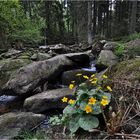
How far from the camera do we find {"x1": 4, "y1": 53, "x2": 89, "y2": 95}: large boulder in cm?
557

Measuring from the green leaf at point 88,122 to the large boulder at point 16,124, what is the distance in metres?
1.21

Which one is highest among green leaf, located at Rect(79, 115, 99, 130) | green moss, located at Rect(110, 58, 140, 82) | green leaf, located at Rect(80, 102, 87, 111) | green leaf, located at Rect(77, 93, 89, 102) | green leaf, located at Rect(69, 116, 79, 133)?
green moss, located at Rect(110, 58, 140, 82)

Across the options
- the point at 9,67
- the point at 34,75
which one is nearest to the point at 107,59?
the point at 34,75

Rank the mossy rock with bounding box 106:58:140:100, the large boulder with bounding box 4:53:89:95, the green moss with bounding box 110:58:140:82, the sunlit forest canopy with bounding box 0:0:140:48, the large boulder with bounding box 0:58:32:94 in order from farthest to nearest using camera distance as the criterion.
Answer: the sunlit forest canopy with bounding box 0:0:140:48 < the large boulder with bounding box 0:58:32:94 < the large boulder with bounding box 4:53:89:95 < the green moss with bounding box 110:58:140:82 < the mossy rock with bounding box 106:58:140:100

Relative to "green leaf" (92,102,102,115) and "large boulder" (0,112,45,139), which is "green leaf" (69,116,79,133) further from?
"large boulder" (0,112,45,139)

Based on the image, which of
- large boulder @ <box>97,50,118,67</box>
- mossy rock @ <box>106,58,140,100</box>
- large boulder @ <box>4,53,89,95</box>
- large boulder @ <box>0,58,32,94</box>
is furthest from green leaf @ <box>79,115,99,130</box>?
large boulder @ <box>0,58,32,94</box>

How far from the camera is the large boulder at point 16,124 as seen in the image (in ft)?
11.8

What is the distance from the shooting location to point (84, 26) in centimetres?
2141

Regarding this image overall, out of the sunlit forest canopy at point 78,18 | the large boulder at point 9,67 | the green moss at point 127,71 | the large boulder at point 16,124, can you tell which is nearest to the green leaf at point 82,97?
→ the green moss at point 127,71

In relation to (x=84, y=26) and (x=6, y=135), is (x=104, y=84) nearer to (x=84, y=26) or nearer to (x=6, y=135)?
(x=6, y=135)

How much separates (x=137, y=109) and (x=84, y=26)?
18.8 meters

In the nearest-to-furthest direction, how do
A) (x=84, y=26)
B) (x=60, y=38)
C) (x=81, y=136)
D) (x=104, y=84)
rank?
(x=81, y=136)
(x=104, y=84)
(x=84, y=26)
(x=60, y=38)

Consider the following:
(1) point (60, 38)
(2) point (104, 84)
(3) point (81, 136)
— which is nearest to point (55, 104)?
(2) point (104, 84)

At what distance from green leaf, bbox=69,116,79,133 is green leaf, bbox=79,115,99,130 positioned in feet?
0.30
